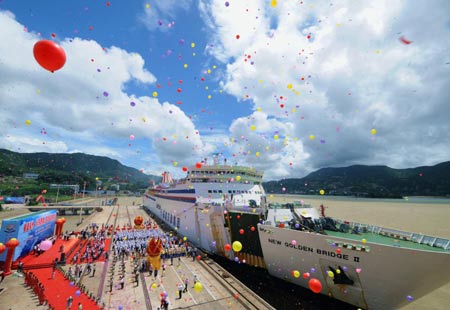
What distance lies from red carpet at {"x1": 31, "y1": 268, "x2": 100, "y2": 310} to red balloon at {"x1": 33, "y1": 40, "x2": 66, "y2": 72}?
9557 millimetres

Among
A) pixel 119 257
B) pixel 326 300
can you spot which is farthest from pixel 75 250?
pixel 326 300

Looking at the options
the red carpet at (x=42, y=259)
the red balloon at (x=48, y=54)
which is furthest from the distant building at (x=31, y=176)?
the red balloon at (x=48, y=54)

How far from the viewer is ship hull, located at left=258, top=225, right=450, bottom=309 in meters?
7.45

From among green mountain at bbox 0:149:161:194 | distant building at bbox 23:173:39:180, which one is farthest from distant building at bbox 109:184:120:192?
distant building at bbox 23:173:39:180

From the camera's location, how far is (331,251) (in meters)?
8.91

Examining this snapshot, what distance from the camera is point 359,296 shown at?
8.76 metres

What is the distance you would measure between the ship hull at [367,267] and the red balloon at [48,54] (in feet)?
35.1

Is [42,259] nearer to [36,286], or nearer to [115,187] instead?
[36,286]

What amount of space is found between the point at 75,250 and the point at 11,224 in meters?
5.33

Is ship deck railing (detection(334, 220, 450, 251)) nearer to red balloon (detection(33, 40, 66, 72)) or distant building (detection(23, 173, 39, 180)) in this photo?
red balloon (detection(33, 40, 66, 72))

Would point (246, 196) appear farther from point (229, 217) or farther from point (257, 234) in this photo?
point (257, 234)

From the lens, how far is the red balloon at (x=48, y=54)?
16.0 feet

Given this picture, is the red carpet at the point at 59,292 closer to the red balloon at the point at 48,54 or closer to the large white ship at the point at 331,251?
the large white ship at the point at 331,251

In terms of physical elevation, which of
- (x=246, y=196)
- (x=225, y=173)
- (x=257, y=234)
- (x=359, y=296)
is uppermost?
(x=225, y=173)
